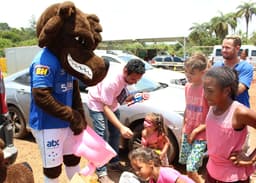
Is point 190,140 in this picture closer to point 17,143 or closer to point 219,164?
point 219,164

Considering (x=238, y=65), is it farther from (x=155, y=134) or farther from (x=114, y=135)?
(x=114, y=135)

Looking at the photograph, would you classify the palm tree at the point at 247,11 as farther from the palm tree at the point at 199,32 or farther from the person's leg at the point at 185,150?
the person's leg at the point at 185,150

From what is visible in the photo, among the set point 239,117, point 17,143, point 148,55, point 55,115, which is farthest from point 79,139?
point 148,55

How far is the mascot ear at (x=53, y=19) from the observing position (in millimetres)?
2715

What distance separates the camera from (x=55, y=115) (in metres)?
2.79

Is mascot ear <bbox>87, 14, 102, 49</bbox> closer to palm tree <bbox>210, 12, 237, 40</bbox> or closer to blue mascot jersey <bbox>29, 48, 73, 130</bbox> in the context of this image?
blue mascot jersey <bbox>29, 48, 73, 130</bbox>

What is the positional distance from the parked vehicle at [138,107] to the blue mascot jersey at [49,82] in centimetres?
105

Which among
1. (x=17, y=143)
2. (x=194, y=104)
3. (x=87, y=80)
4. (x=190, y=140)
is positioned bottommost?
(x=17, y=143)

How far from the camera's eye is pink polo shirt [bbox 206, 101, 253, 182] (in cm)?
229

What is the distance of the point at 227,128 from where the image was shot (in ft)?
7.48

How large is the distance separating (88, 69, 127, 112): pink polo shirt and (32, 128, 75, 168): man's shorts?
3.02 feet

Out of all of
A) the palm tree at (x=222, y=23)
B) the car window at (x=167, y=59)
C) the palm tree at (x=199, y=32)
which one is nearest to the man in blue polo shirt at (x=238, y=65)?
the car window at (x=167, y=59)

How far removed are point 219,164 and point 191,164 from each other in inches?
32.8

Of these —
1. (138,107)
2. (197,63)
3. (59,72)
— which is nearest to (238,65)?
(197,63)
